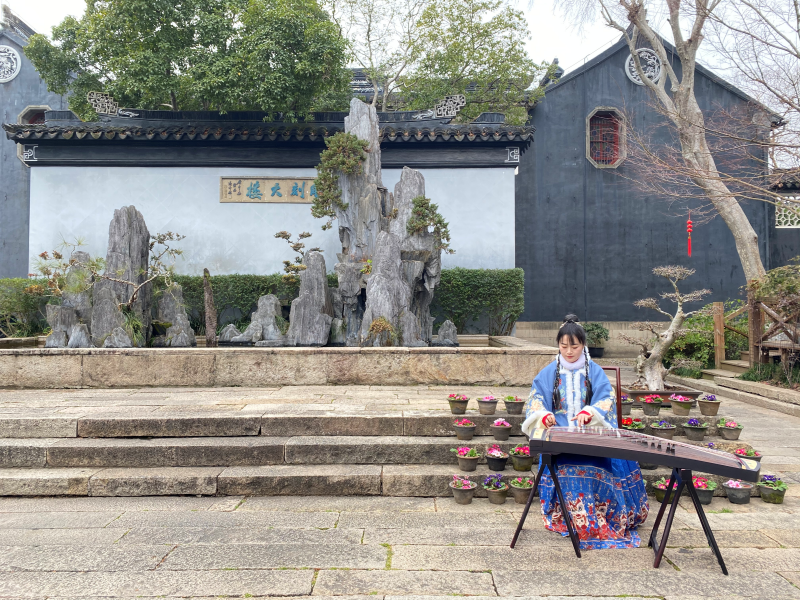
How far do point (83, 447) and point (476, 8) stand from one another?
49.1ft

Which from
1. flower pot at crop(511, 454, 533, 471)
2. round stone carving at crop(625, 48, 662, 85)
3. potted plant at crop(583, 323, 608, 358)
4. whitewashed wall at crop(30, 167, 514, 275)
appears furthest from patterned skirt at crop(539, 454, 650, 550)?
round stone carving at crop(625, 48, 662, 85)

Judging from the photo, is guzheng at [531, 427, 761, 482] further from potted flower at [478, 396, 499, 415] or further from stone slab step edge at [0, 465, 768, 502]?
potted flower at [478, 396, 499, 415]

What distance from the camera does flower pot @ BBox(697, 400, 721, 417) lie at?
17.1ft

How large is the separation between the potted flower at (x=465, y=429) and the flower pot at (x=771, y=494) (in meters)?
2.27

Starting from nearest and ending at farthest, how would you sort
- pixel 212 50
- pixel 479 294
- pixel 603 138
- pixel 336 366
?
pixel 336 366 < pixel 479 294 < pixel 212 50 < pixel 603 138

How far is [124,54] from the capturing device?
12133 mm

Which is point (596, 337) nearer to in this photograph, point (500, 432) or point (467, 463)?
point (500, 432)

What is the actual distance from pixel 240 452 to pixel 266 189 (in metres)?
9.07

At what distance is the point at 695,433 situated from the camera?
4.94 meters

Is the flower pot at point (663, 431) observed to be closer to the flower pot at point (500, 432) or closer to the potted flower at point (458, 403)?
the flower pot at point (500, 432)

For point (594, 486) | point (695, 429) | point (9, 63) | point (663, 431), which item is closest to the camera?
point (594, 486)

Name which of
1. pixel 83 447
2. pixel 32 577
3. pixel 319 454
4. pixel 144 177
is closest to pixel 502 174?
pixel 144 177

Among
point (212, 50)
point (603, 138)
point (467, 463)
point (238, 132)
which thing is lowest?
point (467, 463)

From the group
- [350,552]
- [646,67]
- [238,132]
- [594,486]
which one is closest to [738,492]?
[594,486]
